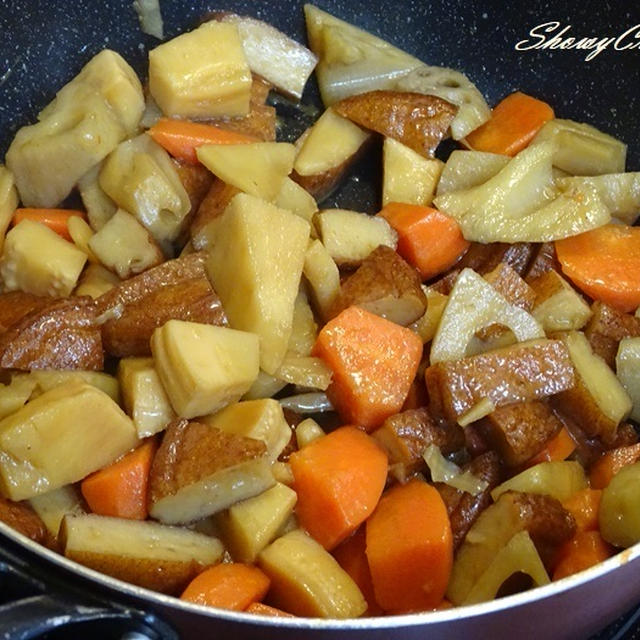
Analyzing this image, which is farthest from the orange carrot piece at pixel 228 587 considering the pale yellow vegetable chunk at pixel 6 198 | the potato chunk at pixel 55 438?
the pale yellow vegetable chunk at pixel 6 198

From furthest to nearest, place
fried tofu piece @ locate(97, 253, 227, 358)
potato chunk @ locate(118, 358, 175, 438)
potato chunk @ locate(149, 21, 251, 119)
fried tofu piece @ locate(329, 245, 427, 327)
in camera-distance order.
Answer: potato chunk @ locate(149, 21, 251, 119) < fried tofu piece @ locate(329, 245, 427, 327) < fried tofu piece @ locate(97, 253, 227, 358) < potato chunk @ locate(118, 358, 175, 438)

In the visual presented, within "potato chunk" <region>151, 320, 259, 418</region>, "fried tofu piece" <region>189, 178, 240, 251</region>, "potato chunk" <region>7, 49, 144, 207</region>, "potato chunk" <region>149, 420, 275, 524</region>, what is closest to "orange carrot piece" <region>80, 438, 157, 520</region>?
"potato chunk" <region>149, 420, 275, 524</region>

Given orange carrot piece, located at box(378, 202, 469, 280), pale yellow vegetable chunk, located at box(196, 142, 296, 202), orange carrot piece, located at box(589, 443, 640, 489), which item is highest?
pale yellow vegetable chunk, located at box(196, 142, 296, 202)

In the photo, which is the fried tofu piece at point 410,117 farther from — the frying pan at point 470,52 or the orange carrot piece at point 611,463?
the orange carrot piece at point 611,463

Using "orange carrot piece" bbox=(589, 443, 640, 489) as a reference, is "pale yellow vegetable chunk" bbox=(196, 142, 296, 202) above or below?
above

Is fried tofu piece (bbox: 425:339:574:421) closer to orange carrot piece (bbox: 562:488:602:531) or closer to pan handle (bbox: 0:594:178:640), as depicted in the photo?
orange carrot piece (bbox: 562:488:602:531)

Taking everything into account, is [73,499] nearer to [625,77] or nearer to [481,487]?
[481,487]

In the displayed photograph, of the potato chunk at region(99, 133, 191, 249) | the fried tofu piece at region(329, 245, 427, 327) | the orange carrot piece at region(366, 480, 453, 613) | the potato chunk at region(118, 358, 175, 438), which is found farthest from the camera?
the potato chunk at region(99, 133, 191, 249)
